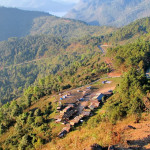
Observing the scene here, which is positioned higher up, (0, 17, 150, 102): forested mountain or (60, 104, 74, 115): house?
(0, 17, 150, 102): forested mountain

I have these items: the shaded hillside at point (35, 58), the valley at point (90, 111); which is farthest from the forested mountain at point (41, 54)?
the valley at point (90, 111)

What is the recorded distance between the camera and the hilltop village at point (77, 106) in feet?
85.2

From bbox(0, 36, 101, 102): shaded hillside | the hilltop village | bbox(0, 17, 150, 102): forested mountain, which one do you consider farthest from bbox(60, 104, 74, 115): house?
bbox(0, 17, 150, 102): forested mountain

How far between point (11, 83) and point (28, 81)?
1345 centimetres

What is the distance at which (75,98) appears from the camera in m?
36.5

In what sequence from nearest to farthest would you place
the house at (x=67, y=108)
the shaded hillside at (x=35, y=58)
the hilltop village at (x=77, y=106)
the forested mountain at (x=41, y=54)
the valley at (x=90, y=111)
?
the valley at (x=90, y=111), the hilltop village at (x=77, y=106), the house at (x=67, y=108), the forested mountain at (x=41, y=54), the shaded hillside at (x=35, y=58)

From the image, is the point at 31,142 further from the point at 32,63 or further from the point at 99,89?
the point at 32,63

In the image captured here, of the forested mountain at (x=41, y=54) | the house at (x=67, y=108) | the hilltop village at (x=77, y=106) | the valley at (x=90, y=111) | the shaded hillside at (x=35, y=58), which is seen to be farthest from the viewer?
the shaded hillside at (x=35, y=58)

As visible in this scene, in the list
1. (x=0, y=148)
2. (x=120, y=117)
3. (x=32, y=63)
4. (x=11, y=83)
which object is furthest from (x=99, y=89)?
(x=32, y=63)

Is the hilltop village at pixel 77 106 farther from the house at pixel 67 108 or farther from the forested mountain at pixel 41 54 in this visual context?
the forested mountain at pixel 41 54

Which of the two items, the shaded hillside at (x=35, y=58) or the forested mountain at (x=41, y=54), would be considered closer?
the forested mountain at (x=41, y=54)

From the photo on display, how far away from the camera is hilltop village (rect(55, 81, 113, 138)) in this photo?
26.0 metres

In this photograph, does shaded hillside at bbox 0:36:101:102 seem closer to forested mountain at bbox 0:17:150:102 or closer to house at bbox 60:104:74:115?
forested mountain at bbox 0:17:150:102

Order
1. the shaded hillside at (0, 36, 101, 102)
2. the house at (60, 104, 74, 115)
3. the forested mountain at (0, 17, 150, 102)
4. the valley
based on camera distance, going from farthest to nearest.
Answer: the shaded hillside at (0, 36, 101, 102), the forested mountain at (0, 17, 150, 102), the house at (60, 104, 74, 115), the valley
